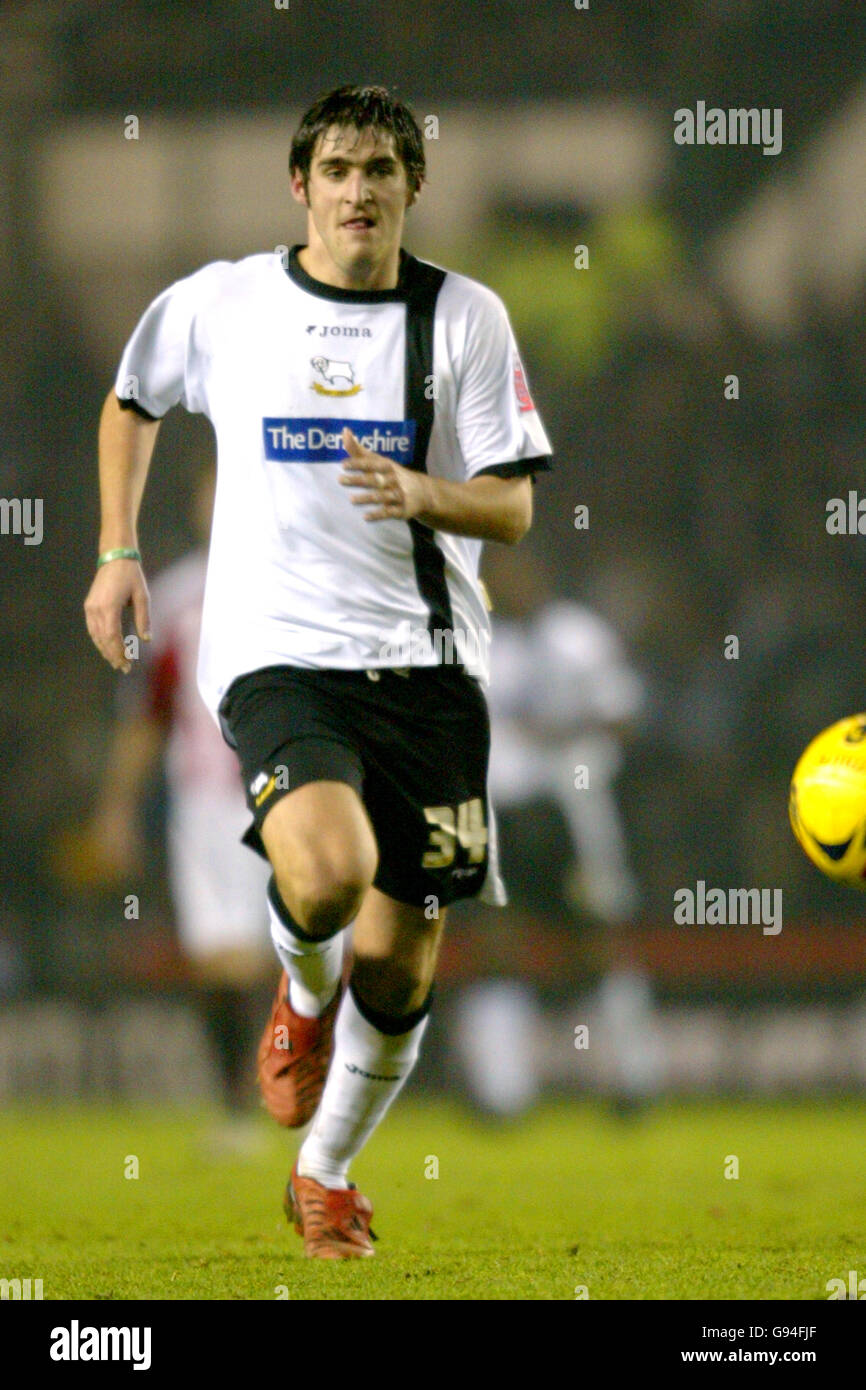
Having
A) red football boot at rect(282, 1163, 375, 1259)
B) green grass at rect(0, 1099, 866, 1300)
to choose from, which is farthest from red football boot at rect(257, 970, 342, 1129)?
green grass at rect(0, 1099, 866, 1300)

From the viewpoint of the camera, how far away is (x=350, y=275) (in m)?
4.52

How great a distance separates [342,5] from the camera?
42.4 ft

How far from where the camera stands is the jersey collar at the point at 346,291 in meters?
4.53

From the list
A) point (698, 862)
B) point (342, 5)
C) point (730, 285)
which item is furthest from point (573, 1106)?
point (342, 5)

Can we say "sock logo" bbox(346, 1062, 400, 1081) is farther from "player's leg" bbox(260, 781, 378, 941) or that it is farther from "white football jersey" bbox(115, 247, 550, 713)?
"white football jersey" bbox(115, 247, 550, 713)

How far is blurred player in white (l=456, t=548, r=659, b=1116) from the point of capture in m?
8.77

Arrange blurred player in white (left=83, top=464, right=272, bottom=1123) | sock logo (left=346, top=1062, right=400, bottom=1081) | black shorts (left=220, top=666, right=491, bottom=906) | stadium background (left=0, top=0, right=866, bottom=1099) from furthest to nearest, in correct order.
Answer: stadium background (left=0, top=0, right=866, bottom=1099)
blurred player in white (left=83, top=464, right=272, bottom=1123)
sock logo (left=346, top=1062, right=400, bottom=1081)
black shorts (left=220, top=666, right=491, bottom=906)

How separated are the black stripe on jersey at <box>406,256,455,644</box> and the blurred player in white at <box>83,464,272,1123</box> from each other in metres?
3.03

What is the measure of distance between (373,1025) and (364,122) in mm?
1832

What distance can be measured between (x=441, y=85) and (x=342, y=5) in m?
0.93

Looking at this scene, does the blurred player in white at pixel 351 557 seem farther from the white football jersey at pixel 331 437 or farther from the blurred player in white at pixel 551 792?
the blurred player in white at pixel 551 792

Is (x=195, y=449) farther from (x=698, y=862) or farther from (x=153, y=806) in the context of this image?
(x=698, y=862)

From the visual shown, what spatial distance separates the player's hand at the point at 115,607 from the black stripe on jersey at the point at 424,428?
0.56 metres

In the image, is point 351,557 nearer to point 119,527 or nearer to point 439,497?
point 439,497
